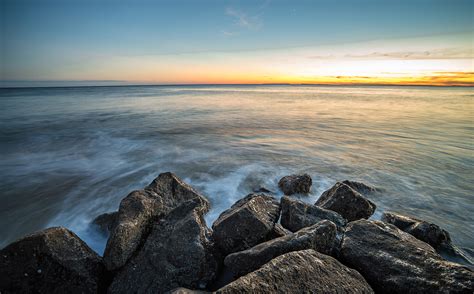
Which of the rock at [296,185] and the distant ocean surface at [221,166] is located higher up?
the rock at [296,185]

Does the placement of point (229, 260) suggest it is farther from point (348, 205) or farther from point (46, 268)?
point (348, 205)

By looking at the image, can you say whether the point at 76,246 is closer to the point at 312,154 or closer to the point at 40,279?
the point at 40,279

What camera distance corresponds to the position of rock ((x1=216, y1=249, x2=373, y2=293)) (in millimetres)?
2153

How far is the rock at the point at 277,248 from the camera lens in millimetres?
2680

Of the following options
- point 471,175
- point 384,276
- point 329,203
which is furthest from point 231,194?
point 471,175

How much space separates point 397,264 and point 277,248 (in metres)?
1.33

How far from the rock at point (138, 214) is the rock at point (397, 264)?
8.81ft

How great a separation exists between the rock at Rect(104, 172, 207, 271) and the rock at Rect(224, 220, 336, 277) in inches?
52.9

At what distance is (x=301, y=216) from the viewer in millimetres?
3846

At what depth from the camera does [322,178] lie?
25.1ft

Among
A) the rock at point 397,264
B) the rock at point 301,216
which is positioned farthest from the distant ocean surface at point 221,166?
the rock at point 397,264

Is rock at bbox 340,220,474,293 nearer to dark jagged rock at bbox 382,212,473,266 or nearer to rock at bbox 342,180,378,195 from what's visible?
dark jagged rock at bbox 382,212,473,266

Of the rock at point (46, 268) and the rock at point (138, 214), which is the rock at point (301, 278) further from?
the rock at point (46, 268)

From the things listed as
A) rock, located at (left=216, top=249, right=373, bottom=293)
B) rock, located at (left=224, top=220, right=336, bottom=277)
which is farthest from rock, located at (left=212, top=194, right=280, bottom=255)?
rock, located at (left=216, top=249, right=373, bottom=293)
